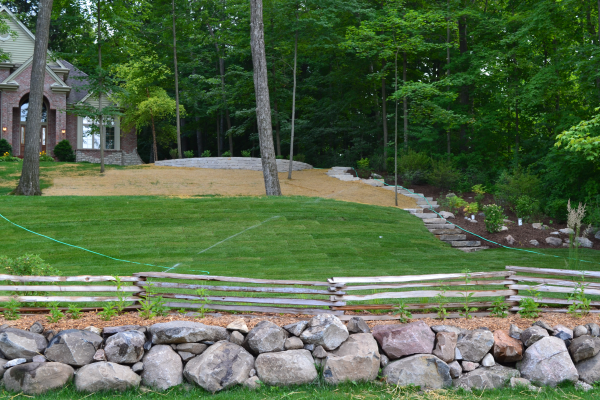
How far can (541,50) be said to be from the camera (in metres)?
20.2

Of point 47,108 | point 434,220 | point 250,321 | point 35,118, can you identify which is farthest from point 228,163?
point 250,321

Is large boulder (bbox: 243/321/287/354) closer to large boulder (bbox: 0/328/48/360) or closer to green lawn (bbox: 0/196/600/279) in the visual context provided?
large boulder (bbox: 0/328/48/360)

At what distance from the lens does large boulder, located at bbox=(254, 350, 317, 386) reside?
4066 millimetres

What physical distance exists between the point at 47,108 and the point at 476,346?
91.8ft

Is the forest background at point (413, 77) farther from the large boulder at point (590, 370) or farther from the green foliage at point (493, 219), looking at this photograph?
the large boulder at point (590, 370)

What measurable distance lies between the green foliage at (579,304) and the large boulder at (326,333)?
247cm

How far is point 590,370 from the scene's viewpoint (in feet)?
14.2

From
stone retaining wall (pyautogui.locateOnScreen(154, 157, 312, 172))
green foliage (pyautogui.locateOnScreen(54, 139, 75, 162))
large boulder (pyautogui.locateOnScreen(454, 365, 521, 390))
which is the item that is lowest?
large boulder (pyautogui.locateOnScreen(454, 365, 521, 390))

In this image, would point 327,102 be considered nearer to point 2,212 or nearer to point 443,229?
point 443,229

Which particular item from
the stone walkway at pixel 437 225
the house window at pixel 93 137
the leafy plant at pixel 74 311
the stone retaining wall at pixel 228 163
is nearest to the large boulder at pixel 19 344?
the leafy plant at pixel 74 311

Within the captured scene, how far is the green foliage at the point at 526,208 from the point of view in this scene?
14.2 metres

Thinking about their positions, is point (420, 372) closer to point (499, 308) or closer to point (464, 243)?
point (499, 308)

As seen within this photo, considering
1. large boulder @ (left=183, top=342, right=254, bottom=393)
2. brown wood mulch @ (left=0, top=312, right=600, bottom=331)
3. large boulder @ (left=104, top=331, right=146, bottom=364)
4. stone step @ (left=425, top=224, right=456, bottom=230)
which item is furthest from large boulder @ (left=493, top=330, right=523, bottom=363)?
stone step @ (left=425, top=224, right=456, bottom=230)

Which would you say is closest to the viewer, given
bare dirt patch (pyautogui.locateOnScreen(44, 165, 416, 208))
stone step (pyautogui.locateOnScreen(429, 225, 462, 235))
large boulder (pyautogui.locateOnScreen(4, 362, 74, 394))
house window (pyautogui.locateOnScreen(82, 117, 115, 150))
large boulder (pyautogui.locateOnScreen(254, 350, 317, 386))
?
large boulder (pyautogui.locateOnScreen(4, 362, 74, 394))
